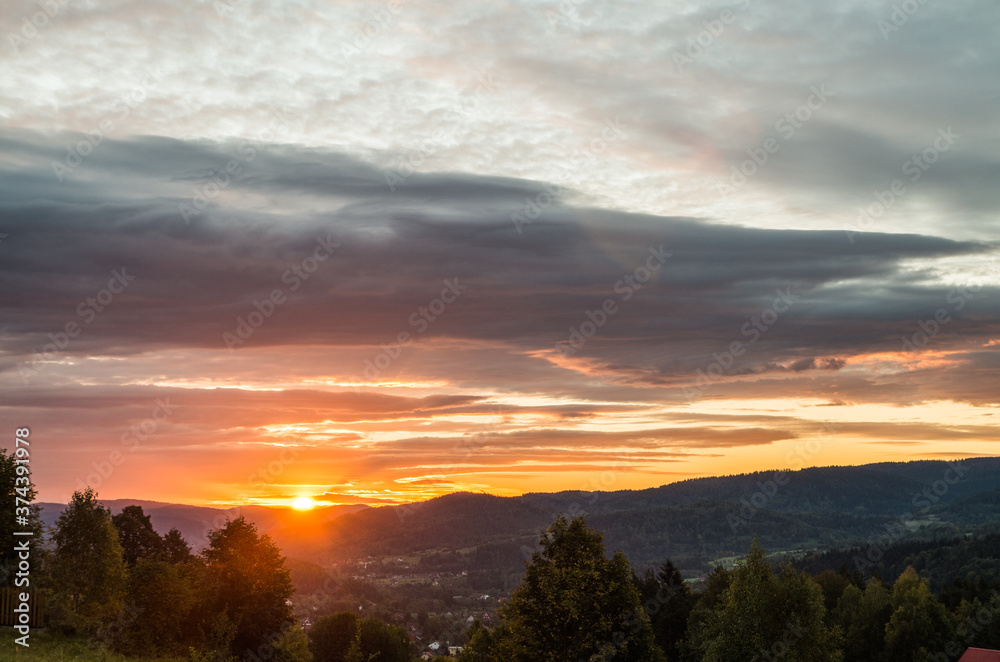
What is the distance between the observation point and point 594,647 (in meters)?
38.8

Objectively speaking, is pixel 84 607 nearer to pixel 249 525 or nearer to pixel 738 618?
pixel 249 525

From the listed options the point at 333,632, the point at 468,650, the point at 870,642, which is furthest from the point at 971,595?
the point at 333,632

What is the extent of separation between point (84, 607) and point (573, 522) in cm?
3327

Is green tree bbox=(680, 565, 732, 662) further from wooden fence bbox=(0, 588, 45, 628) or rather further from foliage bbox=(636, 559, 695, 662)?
wooden fence bbox=(0, 588, 45, 628)

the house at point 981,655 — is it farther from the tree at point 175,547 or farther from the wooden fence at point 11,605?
the tree at point 175,547

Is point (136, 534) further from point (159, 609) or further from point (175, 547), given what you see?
point (159, 609)

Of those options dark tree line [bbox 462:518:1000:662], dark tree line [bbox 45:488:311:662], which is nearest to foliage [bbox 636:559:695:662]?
dark tree line [bbox 462:518:1000:662]

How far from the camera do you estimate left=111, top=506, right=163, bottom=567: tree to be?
83562mm

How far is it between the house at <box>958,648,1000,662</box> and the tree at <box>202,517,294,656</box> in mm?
68348

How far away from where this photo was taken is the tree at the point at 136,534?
8356cm

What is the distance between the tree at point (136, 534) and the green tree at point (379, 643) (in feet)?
99.7

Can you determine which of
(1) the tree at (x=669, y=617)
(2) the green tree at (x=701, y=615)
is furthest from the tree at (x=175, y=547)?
(2) the green tree at (x=701, y=615)

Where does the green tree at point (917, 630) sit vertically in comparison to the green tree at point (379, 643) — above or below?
above

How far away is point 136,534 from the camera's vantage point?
8544 cm
